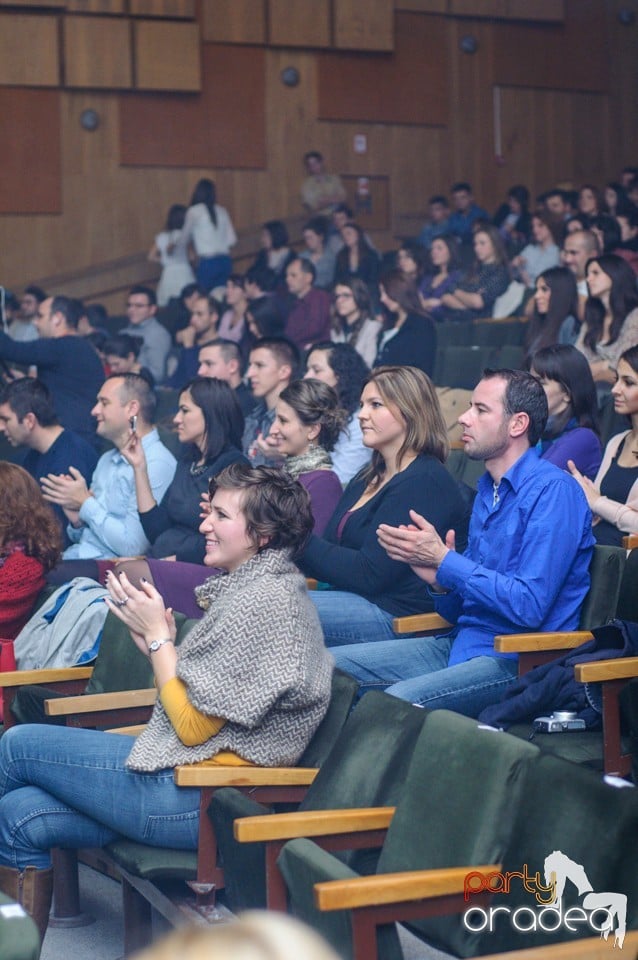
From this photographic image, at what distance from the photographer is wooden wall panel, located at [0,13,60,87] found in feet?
29.7

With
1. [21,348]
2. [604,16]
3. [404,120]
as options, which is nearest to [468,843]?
[21,348]

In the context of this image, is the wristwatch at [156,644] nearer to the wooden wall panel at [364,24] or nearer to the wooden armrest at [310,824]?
the wooden armrest at [310,824]

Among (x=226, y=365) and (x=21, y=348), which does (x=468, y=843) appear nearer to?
(x=226, y=365)

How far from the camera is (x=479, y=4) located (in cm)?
1053

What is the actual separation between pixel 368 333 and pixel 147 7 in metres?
4.46

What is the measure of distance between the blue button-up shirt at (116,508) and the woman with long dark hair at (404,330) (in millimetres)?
1655

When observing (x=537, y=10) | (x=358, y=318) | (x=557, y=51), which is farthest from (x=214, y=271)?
(x=557, y=51)

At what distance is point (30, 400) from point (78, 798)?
7.11ft

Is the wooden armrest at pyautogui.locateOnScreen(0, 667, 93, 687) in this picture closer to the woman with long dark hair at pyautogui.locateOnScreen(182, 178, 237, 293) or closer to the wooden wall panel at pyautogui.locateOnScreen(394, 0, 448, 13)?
the woman with long dark hair at pyautogui.locateOnScreen(182, 178, 237, 293)

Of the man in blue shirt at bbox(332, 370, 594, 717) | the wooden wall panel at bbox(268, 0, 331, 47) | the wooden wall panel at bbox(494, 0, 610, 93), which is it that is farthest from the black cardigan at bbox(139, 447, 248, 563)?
the wooden wall panel at bbox(494, 0, 610, 93)

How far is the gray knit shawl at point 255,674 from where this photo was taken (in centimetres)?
221

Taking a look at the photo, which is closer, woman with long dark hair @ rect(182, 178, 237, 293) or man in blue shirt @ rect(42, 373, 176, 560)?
man in blue shirt @ rect(42, 373, 176, 560)

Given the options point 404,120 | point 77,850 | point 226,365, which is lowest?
point 77,850

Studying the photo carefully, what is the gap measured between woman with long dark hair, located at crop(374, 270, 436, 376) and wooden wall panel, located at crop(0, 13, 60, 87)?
4.46m
